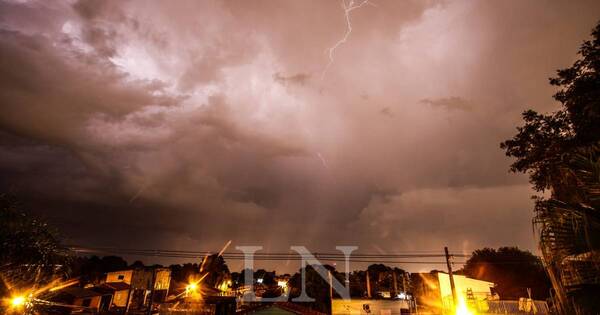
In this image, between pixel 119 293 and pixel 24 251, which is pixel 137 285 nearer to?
pixel 119 293

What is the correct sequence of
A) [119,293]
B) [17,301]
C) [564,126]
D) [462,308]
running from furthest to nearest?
[119,293]
[462,308]
[564,126]
[17,301]

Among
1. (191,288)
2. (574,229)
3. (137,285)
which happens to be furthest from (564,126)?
(137,285)

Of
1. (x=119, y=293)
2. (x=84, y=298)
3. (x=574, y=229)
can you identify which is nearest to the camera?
(x=574, y=229)

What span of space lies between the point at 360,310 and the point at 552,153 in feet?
95.9

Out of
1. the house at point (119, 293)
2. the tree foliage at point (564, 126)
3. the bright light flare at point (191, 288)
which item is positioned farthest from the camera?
the house at point (119, 293)

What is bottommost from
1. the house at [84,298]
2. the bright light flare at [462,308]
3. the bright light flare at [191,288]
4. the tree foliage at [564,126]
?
the bright light flare at [462,308]

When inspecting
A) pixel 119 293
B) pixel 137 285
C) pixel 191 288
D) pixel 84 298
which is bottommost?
pixel 84 298

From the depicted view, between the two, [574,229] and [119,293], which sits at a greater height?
[574,229]

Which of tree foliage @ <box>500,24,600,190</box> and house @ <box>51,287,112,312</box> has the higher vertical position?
tree foliage @ <box>500,24,600,190</box>

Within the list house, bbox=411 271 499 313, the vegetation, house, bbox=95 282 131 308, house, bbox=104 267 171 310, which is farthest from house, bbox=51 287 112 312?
house, bbox=411 271 499 313

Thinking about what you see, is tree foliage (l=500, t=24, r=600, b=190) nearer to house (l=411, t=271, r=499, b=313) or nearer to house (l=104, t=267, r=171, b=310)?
house (l=411, t=271, r=499, b=313)

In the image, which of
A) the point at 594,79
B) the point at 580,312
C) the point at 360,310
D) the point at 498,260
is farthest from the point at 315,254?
the point at 498,260

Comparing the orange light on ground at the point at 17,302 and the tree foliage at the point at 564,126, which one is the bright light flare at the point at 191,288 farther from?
the tree foliage at the point at 564,126

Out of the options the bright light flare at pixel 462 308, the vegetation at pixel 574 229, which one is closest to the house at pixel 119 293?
the bright light flare at pixel 462 308
